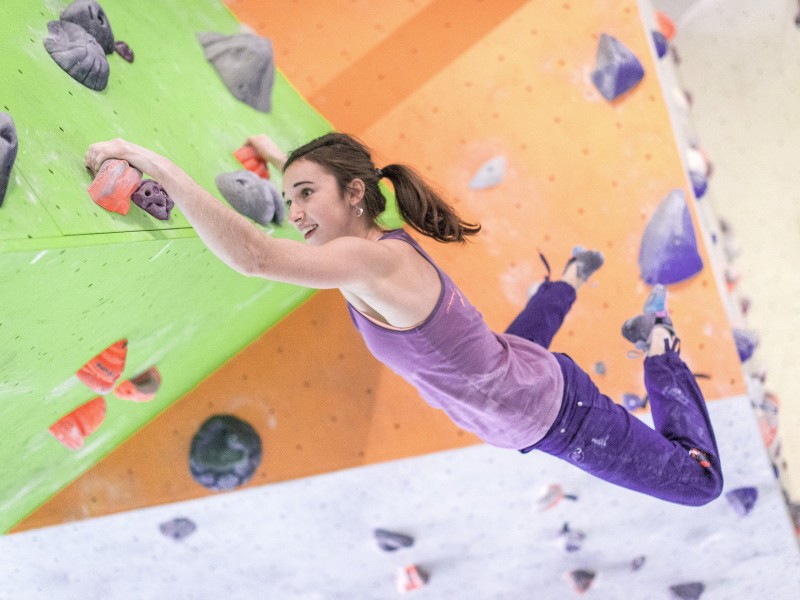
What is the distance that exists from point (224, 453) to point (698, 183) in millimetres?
1826

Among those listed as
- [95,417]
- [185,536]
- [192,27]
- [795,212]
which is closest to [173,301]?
[95,417]

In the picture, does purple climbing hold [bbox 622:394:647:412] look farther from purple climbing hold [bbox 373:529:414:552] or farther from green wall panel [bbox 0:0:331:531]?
green wall panel [bbox 0:0:331:531]

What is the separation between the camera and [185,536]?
241 cm

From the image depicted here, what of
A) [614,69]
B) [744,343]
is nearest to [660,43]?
[614,69]

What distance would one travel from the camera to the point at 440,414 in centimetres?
242

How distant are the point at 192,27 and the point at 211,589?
62.8 inches

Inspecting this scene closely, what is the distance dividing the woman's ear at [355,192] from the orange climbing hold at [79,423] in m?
0.80

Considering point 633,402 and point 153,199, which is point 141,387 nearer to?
point 153,199

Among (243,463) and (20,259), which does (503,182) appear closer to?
(243,463)

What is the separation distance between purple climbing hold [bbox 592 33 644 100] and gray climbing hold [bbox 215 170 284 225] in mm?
1210

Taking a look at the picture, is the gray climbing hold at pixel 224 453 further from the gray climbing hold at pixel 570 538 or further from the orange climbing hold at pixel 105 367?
the gray climbing hold at pixel 570 538

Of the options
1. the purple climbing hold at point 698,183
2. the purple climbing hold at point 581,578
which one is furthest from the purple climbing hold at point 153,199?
the purple climbing hold at point 698,183

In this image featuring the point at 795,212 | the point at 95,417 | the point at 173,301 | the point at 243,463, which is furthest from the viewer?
the point at 795,212

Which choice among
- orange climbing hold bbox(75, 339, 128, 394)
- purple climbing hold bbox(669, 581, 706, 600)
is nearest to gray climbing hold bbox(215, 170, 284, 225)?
orange climbing hold bbox(75, 339, 128, 394)
